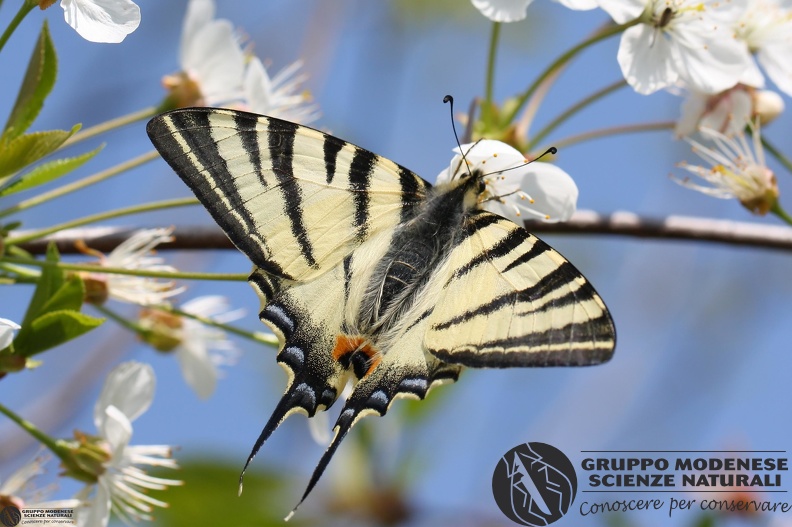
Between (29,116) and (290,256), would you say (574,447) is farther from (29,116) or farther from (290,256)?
(29,116)

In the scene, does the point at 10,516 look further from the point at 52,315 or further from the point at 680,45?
the point at 680,45

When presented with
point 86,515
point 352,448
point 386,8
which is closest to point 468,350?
point 86,515

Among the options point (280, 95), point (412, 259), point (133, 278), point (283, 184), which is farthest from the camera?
point (280, 95)

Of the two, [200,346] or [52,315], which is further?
[200,346]

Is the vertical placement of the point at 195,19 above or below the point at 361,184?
above

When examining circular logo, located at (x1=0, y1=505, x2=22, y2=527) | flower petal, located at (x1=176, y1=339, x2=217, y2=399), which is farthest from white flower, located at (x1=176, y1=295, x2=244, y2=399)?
circular logo, located at (x1=0, y1=505, x2=22, y2=527)

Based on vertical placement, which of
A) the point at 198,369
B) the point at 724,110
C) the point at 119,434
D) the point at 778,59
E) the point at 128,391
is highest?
the point at 778,59

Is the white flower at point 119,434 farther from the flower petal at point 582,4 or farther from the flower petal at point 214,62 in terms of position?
the flower petal at point 582,4

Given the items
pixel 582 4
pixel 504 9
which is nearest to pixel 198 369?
pixel 504 9
